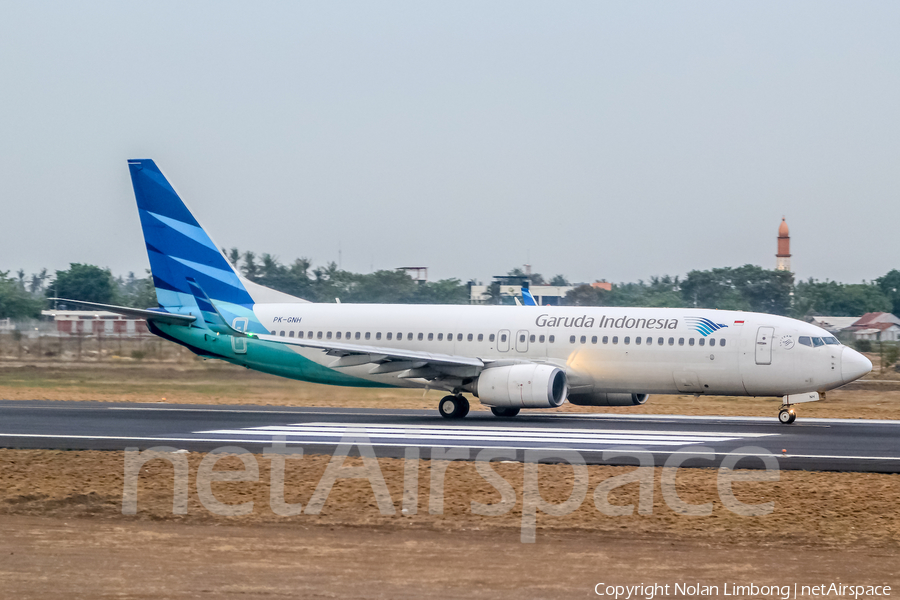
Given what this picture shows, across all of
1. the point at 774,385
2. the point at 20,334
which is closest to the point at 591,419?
the point at 774,385

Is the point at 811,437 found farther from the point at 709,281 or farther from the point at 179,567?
the point at 709,281

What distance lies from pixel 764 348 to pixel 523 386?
590cm

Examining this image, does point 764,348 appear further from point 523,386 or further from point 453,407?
point 453,407

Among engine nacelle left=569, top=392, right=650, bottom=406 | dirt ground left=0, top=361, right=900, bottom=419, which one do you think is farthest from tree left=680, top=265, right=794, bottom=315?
engine nacelle left=569, top=392, right=650, bottom=406

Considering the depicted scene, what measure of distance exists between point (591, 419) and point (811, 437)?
6.77 metres

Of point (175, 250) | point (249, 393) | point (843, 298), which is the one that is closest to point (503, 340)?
point (249, 393)

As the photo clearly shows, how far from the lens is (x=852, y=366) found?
25219mm

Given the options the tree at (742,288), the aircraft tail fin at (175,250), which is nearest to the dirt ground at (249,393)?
the aircraft tail fin at (175,250)

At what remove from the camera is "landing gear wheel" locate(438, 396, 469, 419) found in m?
27.0

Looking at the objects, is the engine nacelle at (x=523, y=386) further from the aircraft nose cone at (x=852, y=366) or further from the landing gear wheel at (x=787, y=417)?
the aircraft nose cone at (x=852, y=366)

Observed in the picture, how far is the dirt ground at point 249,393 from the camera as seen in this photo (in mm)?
31484

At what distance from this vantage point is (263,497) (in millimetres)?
13906

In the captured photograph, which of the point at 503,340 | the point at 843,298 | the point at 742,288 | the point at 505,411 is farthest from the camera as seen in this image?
the point at 843,298

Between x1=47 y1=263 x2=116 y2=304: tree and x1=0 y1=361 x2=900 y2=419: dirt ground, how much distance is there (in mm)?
39210
